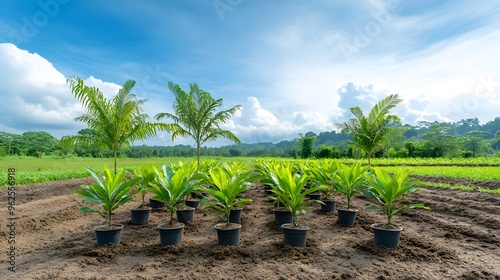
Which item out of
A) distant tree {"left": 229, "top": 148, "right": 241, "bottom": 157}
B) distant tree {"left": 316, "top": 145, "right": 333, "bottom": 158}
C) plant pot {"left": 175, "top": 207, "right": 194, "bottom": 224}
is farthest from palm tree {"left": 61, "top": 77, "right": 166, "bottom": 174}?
distant tree {"left": 229, "top": 148, "right": 241, "bottom": 157}

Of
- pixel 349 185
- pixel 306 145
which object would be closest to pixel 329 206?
pixel 349 185

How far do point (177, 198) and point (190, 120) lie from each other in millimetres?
9996

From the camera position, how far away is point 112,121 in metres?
11.9

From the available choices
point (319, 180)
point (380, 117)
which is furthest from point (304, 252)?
point (380, 117)

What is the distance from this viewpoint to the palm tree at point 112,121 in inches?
459

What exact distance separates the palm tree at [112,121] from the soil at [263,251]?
593cm

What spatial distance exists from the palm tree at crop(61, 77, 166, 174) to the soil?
593cm

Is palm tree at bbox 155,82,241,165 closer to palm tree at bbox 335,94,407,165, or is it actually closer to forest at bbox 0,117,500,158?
palm tree at bbox 335,94,407,165

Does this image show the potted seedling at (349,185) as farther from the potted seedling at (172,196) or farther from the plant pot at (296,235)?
the potted seedling at (172,196)

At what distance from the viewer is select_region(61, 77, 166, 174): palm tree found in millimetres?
11664

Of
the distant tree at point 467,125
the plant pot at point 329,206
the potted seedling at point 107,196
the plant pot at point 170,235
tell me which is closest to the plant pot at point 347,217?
the plant pot at point 329,206

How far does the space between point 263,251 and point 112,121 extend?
985 centimetres

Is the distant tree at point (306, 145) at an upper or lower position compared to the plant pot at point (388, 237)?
upper

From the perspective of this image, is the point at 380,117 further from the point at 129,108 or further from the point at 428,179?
the point at 129,108
